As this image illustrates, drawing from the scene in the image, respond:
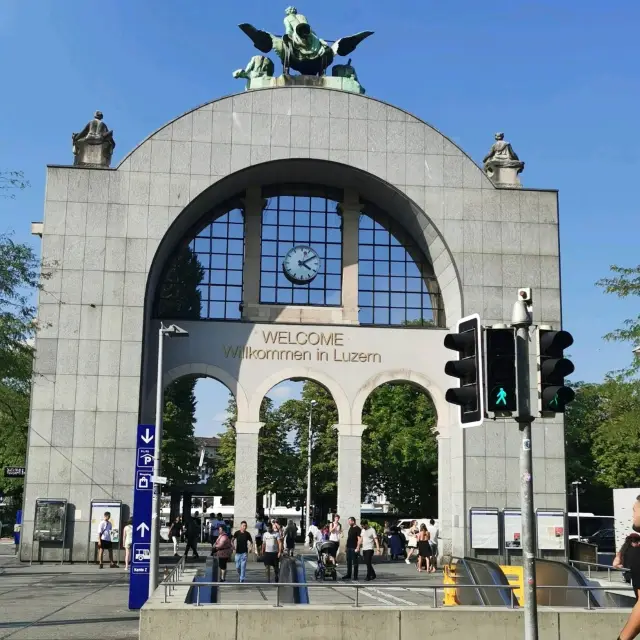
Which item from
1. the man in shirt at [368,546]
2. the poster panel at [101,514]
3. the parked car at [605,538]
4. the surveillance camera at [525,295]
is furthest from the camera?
the parked car at [605,538]

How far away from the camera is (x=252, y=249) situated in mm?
34250

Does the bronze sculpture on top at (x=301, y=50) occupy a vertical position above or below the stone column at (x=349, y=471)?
above

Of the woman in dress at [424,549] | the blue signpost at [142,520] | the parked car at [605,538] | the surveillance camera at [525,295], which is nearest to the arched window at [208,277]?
the woman in dress at [424,549]

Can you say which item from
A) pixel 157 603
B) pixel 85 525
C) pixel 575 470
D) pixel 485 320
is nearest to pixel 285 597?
pixel 157 603

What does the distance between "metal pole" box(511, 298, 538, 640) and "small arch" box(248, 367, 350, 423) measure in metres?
23.4

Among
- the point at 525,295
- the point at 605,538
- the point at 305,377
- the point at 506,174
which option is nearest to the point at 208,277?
the point at 305,377

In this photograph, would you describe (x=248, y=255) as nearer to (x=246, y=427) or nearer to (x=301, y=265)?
(x=301, y=265)

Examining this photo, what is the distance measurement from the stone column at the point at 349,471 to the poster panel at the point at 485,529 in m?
4.21

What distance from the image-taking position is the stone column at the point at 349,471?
105ft

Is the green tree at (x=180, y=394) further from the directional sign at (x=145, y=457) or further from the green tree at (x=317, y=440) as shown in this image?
the directional sign at (x=145, y=457)

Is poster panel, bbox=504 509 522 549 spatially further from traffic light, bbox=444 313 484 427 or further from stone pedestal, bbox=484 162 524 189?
traffic light, bbox=444 313 484 427

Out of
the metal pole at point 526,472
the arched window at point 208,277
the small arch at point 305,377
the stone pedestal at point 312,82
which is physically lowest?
the metal pole at point 526,472

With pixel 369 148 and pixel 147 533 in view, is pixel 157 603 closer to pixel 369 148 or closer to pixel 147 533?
pixel 147 533

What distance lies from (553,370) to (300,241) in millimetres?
25932
